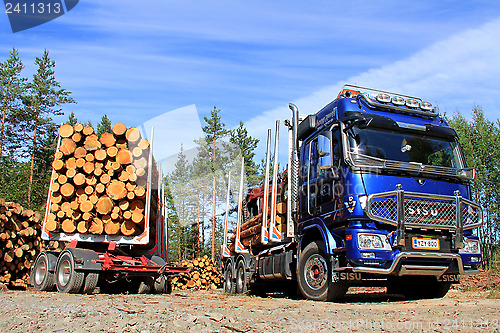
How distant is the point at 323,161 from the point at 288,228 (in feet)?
6.10

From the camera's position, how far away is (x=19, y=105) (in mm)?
31266

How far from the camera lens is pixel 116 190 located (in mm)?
9609

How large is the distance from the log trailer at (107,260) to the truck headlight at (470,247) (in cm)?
600

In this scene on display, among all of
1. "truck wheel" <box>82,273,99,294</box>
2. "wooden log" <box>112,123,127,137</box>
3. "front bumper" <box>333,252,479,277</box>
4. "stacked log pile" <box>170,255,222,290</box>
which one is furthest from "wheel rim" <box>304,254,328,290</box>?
"stacked log pile" <box>170,255,222,290</box>

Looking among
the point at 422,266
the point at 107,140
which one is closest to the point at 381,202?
the point at 422,266

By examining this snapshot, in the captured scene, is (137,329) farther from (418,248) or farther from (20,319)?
(418,248)

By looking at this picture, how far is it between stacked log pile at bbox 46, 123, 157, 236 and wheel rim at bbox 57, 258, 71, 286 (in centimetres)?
68

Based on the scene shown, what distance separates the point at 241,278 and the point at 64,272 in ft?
15.0

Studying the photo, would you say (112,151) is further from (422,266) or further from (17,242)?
(422,266)

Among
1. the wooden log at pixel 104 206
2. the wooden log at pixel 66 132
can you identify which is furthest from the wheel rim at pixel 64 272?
the wooden log at pixel 66 132

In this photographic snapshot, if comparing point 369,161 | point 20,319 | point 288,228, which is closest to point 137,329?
point 20,319

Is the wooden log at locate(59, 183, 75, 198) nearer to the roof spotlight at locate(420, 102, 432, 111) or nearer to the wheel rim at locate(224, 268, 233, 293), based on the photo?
the wheel rim at locate(224, 268, 233, 293)

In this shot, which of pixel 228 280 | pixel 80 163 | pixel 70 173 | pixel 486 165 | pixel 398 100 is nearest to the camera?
pixel 398 100

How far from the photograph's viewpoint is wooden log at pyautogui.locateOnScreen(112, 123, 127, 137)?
1002 centimetres
